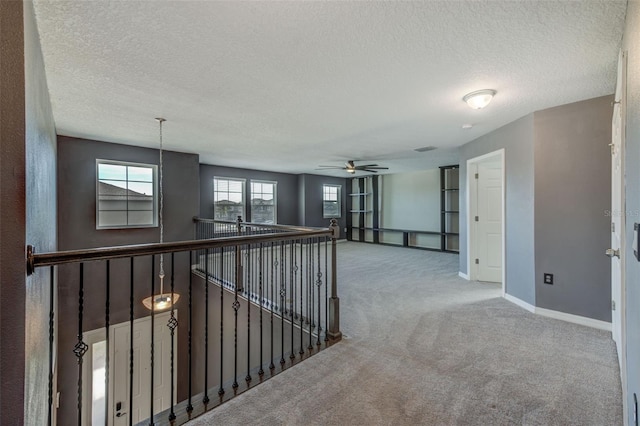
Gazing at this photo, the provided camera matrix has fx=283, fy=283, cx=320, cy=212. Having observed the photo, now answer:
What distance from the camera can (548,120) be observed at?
318 centimetres

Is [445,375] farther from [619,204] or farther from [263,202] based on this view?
[263,202]

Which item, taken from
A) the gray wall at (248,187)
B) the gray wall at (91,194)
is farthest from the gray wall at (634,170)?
the gray wall at (248,187)

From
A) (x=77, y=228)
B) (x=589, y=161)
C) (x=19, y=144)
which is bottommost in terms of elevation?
(x=77, y=228)

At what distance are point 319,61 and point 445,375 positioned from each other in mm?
2533

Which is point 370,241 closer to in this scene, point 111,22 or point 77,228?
point 77,228

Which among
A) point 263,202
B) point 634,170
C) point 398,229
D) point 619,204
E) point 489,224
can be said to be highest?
point 263,202

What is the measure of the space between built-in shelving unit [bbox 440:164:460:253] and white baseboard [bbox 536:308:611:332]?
441 cm

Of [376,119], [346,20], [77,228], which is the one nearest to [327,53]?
[346,20]

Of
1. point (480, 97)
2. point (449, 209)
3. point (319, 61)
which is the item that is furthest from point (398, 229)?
point (319, 61)

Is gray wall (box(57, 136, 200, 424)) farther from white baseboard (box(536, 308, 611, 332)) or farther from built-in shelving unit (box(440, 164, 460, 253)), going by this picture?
built-in shelving unit (box(440, 164, 460, 253))

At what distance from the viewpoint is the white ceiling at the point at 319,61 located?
163 cm

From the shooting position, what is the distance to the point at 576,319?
9.91 feet

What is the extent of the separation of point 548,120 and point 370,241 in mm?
6817

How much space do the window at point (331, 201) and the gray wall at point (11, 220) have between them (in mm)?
8394
